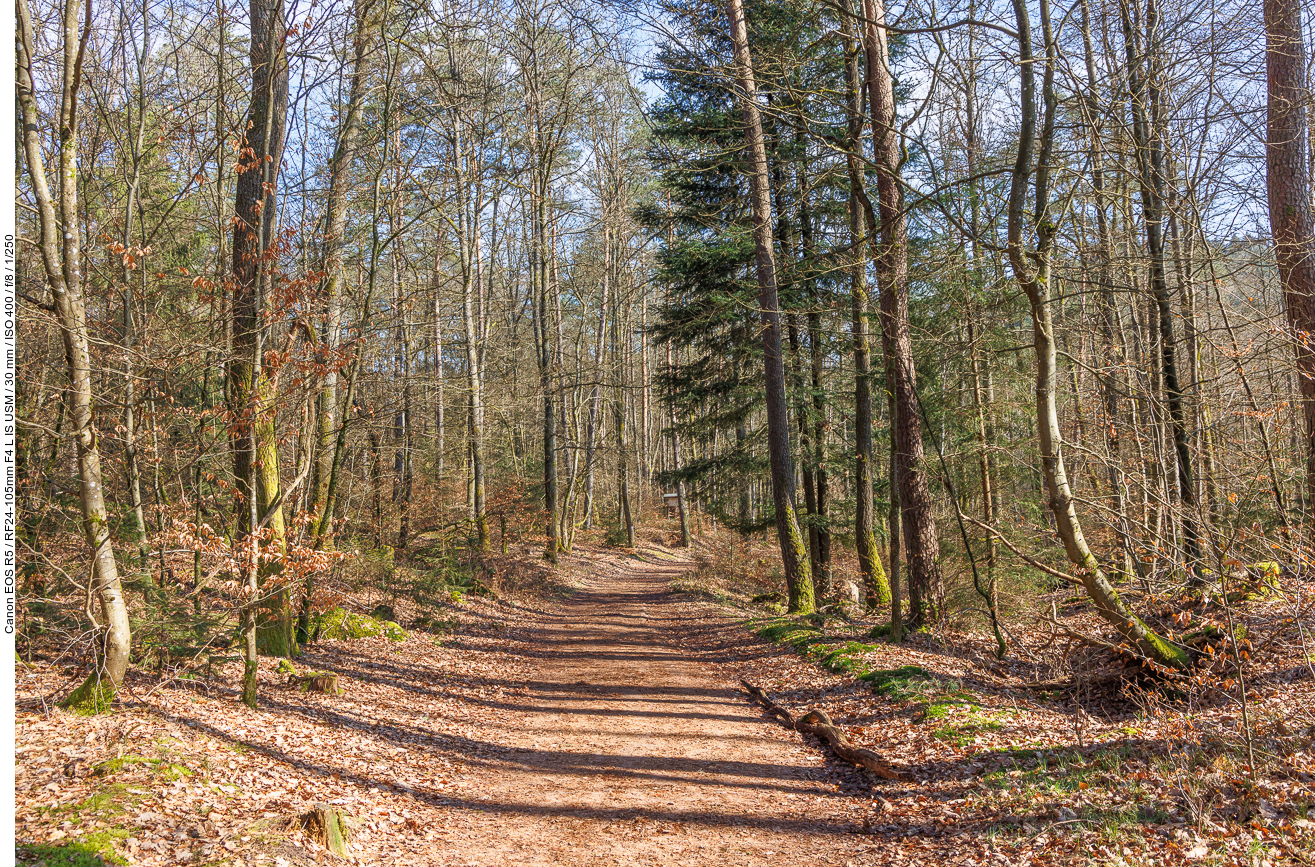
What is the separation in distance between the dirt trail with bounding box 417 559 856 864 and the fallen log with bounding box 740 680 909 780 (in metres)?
0.17

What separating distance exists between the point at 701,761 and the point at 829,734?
4.10 ft

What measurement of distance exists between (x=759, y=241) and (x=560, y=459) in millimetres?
19231

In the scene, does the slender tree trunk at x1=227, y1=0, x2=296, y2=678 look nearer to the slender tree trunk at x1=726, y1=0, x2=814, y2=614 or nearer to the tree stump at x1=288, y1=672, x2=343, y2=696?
the tree stump at x1=288, y1=672, x2=343, y2=696

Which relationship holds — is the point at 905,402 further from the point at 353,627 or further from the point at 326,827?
the point at 353,627

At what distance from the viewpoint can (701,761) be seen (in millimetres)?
6535

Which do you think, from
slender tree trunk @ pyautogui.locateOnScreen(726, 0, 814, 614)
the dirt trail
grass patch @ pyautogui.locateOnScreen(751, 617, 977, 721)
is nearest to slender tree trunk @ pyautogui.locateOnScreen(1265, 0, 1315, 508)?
grass patch @ pyautogui.locateOnScreen(751, 617, 977, 721)

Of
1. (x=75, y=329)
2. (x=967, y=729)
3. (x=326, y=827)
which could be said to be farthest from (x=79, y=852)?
(x=967, y=729)

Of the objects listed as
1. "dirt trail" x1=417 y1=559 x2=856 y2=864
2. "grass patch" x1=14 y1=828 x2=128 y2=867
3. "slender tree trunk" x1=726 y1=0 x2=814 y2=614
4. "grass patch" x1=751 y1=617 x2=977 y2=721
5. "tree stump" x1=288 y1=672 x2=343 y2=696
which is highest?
"slender tree trunk" x1=726 y1=0 x2=814 y2=614

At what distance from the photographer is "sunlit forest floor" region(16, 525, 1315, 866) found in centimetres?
429

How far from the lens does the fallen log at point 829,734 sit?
5809 mm

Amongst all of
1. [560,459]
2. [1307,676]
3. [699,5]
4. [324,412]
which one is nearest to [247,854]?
[324,412]

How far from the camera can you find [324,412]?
10422 mm

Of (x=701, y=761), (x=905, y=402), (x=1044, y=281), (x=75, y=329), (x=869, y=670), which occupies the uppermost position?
(x=1044, y=281)

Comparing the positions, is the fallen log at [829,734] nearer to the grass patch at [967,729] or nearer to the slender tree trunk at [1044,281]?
the grass patch at [967,729]
